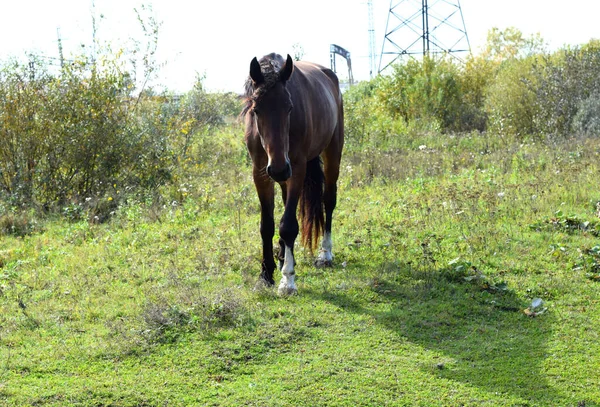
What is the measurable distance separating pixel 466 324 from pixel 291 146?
2413 millimetres

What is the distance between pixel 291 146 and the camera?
6383 millimetres

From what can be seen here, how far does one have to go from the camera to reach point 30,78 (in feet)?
37.7

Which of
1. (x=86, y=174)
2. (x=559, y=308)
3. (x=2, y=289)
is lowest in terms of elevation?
(x=559, y=308)

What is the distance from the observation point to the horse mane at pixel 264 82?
5.85 metres

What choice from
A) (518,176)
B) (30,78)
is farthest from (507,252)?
(30,78)

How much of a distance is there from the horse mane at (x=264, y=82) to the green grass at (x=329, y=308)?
6.06 ft

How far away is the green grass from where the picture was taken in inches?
173

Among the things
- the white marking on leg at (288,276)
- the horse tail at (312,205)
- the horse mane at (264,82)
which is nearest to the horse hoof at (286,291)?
the white marking on leg at (288,276)

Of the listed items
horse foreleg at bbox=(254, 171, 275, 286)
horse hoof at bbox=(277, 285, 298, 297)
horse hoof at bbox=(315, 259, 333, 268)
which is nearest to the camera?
horse hoof at bbox=(277, 285, 298, 297)

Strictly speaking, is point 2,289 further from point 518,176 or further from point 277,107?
point 518,176

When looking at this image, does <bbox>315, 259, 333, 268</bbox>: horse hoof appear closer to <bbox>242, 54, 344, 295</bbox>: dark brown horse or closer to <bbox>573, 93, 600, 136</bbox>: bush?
<bbox>242, 54, 344, 295</bbox>: dark brown horse

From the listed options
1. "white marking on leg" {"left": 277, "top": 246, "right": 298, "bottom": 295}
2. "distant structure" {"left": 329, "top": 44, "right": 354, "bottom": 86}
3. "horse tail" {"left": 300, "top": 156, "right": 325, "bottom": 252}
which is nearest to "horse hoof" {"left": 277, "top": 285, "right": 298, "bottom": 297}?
"white marking on leg" {"left": 277, "top": 246, "right": 298, "bottom": 295}

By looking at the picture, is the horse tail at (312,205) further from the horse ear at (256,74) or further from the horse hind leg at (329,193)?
the horse ear at (256,74)

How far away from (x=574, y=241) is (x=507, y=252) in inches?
39.9
